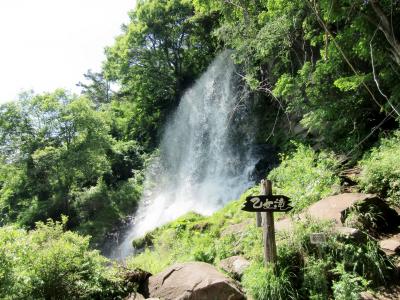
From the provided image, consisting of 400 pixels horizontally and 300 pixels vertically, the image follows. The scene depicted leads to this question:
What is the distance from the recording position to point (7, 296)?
182 inches

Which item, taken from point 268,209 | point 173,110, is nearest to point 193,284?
point 268,209

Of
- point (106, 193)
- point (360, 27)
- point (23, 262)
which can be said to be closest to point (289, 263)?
point (23, 262)

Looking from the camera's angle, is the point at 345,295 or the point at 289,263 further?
the point at 289,263

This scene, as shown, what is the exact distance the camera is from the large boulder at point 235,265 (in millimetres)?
5984

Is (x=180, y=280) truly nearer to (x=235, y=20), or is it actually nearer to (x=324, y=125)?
(x=324, y=125)

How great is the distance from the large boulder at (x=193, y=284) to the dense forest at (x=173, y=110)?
13.4 inches

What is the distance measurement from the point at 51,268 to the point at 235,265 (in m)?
2.89

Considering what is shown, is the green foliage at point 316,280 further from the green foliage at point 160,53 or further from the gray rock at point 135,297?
the green foliage at point 160,53

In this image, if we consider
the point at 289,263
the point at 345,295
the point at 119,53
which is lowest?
the point at 345,295

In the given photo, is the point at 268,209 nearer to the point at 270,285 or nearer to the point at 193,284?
the point at 270,285

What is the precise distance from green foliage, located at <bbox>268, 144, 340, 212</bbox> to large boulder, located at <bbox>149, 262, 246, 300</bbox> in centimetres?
268

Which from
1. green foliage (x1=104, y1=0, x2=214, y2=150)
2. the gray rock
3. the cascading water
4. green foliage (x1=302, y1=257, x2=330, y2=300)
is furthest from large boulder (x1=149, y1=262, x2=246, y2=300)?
green foliage (x1=104, y1=0, x2=214, y2=150)

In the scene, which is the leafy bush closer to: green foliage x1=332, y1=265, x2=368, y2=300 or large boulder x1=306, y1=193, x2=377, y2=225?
large boulder x1=306, y1=193, x2=377, y2=225

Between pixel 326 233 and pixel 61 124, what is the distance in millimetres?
19622
